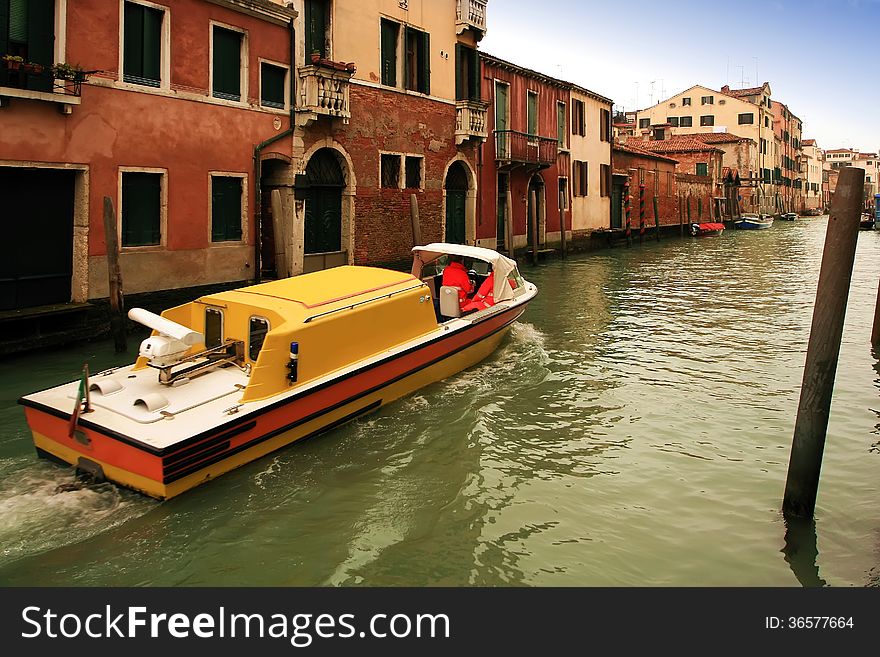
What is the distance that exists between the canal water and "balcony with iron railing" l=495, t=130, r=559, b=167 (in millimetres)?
12233

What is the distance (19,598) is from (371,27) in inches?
547

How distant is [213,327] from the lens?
258 inches

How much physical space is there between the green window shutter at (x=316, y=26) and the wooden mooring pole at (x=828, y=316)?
446 inches

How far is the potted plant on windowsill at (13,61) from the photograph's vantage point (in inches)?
343

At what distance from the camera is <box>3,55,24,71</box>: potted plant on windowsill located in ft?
28.6

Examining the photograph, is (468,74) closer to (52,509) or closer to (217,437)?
(217,437)

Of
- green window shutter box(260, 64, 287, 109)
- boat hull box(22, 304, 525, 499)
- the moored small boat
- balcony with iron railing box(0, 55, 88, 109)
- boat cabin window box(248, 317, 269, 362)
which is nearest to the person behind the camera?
boat hull box(22, 304, 525, 499)

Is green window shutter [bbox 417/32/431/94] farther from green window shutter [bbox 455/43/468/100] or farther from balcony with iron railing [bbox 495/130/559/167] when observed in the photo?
balcony with iron railing [bbox 495/130/559/167]

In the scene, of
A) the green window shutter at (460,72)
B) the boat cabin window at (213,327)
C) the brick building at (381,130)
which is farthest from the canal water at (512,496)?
the green window shutter at (460,72)

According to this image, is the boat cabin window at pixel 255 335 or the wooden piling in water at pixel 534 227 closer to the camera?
the boat cabin window at pixel 255 335

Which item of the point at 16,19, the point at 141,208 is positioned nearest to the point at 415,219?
the point at 141,208

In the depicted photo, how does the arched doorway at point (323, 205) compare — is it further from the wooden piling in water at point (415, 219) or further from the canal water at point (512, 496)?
the canal water at point (512, 496)

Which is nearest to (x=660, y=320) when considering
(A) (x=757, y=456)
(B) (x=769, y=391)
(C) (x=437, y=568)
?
(B) (x=769, y=391)

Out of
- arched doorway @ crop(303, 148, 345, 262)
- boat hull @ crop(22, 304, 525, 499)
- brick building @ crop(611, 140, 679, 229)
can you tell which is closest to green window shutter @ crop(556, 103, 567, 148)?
brick building @ crop(611, 140, 679, 229)
